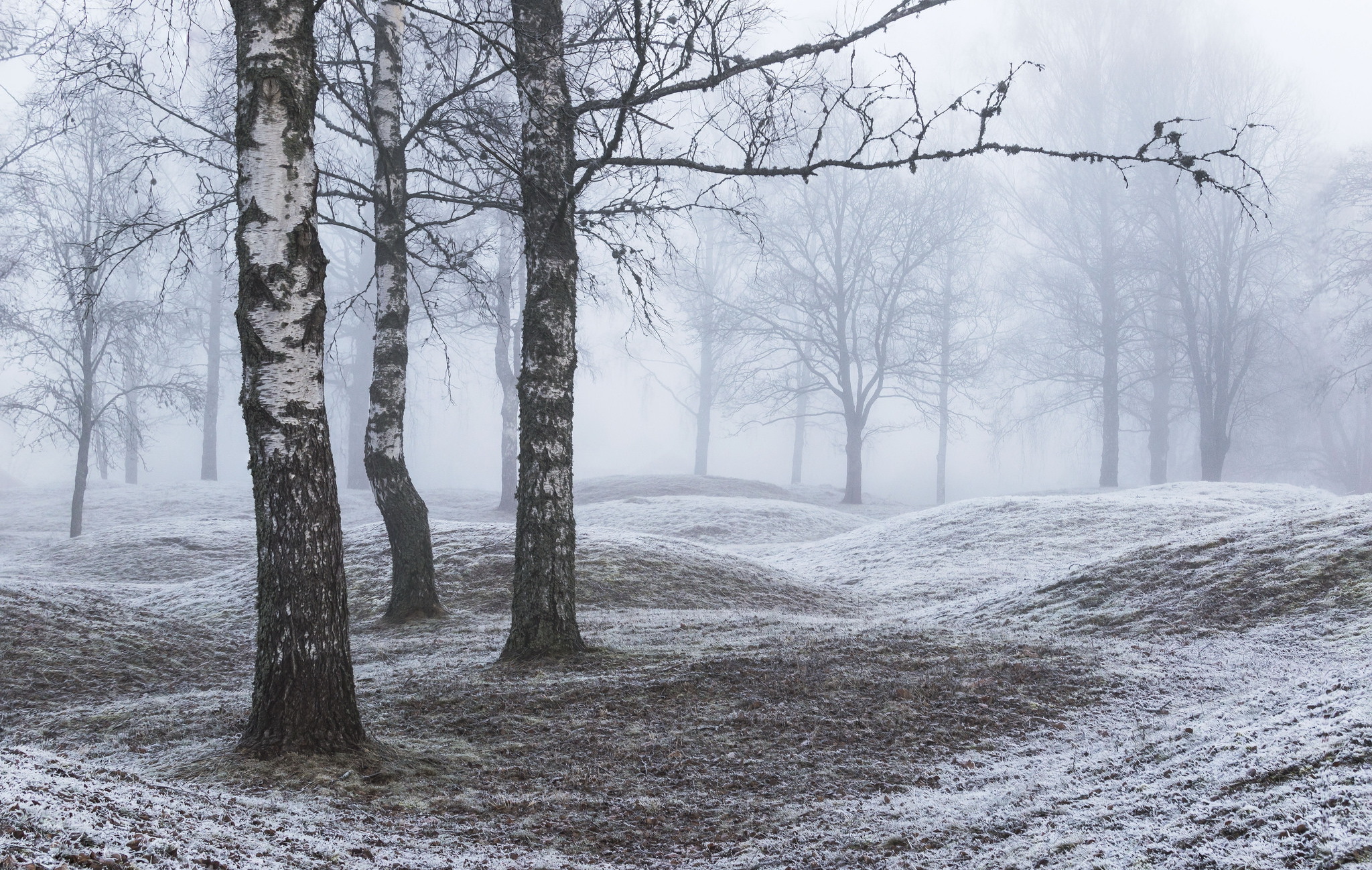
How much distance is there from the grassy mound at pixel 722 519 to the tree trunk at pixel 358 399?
30.4ft

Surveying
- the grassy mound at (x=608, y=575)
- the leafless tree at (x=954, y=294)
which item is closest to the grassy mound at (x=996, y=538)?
the grassy mound at (x=608, y=575)

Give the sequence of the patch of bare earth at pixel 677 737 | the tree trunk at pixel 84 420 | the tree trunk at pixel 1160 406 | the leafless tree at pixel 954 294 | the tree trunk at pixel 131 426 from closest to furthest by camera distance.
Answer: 1. the patch of bare earth at pixel 677 737
2. the tree trunk at pixel 84 420
3. the tree trunk at pixel 131 426
4. the leafless tree at pixel 954 294
5. the tree trunk at pixel 1160 406

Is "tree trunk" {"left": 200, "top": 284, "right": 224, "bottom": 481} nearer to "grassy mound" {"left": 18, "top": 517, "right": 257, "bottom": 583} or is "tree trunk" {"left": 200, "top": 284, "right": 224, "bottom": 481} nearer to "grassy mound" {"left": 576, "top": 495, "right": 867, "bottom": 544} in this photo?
"grassy mound" {"left": 18, "top": 517, "right": 257, "bottom": 583}

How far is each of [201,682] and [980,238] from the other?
2796 cm

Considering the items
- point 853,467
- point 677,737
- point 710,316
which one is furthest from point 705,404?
point 677,737

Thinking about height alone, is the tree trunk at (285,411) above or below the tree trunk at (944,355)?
below

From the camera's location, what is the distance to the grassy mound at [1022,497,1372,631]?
621 centimetres

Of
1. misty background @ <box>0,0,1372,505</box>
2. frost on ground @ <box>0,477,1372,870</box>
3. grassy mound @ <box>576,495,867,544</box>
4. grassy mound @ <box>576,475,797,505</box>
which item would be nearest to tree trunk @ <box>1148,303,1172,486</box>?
misty background @ <box>0,0,1372,505</box>

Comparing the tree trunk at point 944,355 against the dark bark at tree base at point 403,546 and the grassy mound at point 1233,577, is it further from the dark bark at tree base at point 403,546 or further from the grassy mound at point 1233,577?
the dark bark at tree base at point 403,546

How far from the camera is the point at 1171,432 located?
1585 inches

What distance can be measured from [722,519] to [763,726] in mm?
14515

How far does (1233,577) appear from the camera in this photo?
7031 millimetres

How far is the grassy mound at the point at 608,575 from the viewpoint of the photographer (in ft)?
32.2

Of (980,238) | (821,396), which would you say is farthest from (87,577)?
(821,396)
